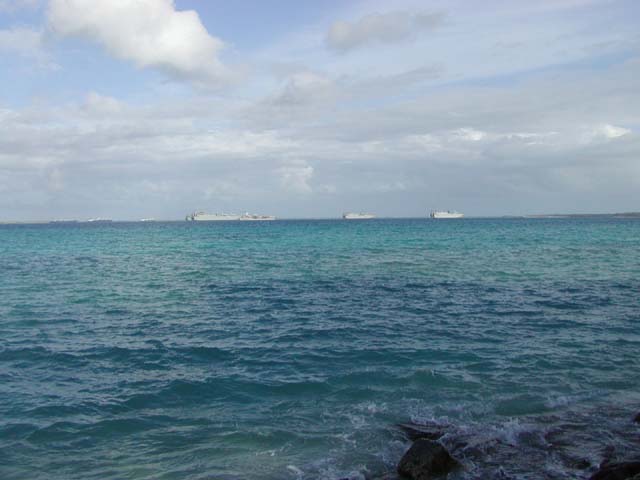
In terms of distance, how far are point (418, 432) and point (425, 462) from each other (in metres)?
2.32

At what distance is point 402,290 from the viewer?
3148 centimetres

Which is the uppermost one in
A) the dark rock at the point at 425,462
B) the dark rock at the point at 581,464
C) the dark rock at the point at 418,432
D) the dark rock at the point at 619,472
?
the dark rock at the point at 619,472

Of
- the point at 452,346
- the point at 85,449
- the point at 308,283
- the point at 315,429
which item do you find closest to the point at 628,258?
the point at 308,283

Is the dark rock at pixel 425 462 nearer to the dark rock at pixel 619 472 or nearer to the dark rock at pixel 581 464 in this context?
the dark rock at pixel 581 464

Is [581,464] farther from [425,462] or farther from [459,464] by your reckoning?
[425,462]

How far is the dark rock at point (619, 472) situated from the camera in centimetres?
892

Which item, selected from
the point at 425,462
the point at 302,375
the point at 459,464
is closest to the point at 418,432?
the point at 459,464

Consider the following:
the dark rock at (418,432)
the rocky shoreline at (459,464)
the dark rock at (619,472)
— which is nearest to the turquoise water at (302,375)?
the rocky shoreline at (459,464)

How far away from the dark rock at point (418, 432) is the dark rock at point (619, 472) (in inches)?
134

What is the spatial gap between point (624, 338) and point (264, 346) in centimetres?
1351

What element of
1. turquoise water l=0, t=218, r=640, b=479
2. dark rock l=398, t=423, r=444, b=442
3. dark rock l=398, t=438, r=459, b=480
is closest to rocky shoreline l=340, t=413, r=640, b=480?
dark rock l=398, t=438, r=459, b=480

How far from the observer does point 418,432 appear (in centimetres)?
1212

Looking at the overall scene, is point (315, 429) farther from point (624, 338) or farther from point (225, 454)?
point (624, 338)

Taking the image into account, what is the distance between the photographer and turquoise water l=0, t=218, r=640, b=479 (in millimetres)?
11258
